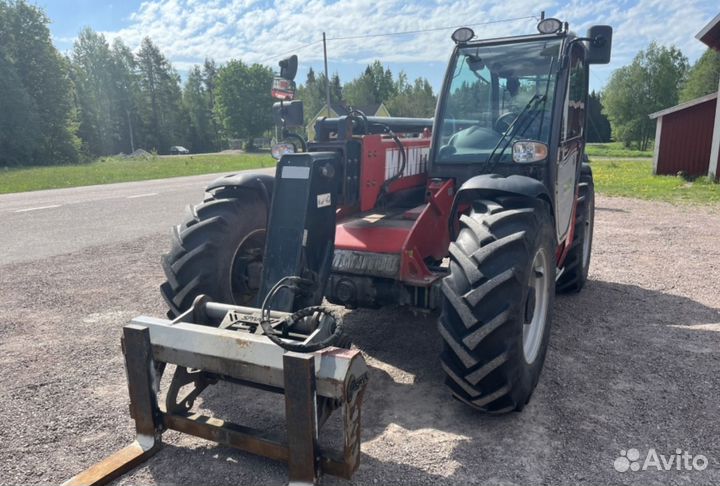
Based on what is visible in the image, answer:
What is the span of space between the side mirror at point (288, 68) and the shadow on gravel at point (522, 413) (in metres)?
2.19

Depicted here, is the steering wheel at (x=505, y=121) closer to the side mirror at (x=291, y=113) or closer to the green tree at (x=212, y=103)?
the side mirror at (x=291, y=113)

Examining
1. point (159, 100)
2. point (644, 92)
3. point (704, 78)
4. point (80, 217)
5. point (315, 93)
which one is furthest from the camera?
point (315, 93)

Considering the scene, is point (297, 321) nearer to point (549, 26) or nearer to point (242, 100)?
point (549, 26)

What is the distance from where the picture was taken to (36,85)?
130 feet

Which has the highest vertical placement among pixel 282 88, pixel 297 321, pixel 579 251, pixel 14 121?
pixel 14 121

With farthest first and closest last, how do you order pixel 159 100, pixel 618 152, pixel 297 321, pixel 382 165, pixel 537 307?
pixel 159 100, pixel 618 152, pixel 382 165, pixel 537 307, pixel 297 321

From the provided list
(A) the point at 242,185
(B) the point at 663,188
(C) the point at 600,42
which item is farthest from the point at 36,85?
(C) the point at 600,42

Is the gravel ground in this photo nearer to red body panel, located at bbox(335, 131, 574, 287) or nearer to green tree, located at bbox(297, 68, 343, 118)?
red body panel, located at bbox(335, 131, 574, 287)

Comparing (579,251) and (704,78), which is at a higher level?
(704,78)

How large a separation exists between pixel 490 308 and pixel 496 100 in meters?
2.20

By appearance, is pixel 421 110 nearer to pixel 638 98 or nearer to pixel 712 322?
pixel 638 98

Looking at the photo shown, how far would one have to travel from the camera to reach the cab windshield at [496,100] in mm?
4188

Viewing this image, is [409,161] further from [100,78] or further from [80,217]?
[100,78]

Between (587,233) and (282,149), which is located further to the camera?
(587,233)
